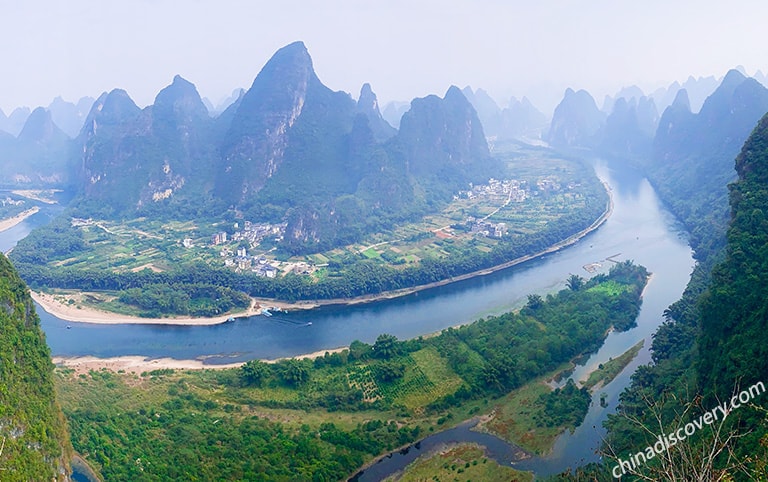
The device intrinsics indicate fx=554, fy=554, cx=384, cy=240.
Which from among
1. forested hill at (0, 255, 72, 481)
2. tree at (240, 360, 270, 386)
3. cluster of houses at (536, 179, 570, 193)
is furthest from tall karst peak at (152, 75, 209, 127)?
tree at (240, 360, 270, 386)

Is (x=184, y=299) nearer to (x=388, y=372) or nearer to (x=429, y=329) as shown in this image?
(x=429, y=329)

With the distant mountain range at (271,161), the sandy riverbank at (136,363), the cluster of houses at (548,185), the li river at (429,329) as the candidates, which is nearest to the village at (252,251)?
the distant mountain range at (271,161)

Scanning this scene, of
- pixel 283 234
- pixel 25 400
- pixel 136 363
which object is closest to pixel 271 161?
pixel 283 234

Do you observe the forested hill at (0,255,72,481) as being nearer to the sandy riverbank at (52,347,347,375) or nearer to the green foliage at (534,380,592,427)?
the sandy riverbank at (52,347,347,375)

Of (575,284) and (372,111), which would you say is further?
(372,111)

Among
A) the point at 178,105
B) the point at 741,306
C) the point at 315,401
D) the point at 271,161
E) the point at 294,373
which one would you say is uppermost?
the point at 178,105
